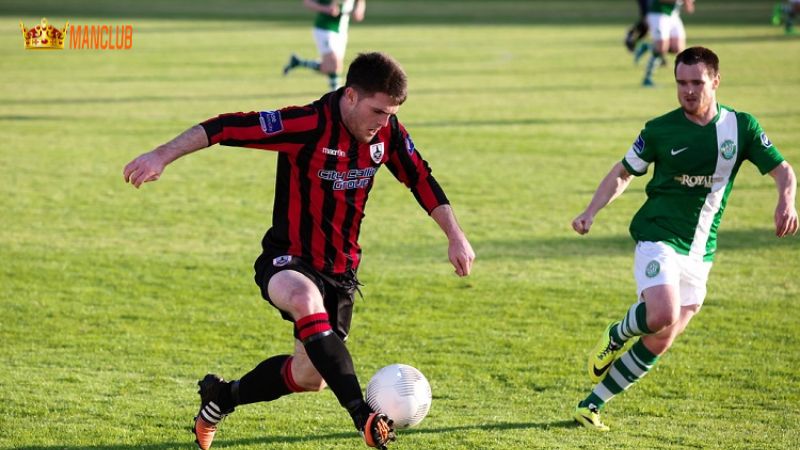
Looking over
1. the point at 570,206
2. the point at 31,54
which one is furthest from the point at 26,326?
the point at 31,54

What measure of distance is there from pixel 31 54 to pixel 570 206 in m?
18.2

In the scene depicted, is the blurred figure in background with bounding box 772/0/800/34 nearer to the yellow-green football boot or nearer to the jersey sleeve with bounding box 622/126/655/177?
the jersey sleeve with bounding box 622/126/655/177

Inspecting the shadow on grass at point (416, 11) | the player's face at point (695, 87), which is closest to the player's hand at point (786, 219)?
the player's face at point (695, 87)

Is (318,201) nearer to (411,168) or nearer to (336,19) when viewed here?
(411,168)

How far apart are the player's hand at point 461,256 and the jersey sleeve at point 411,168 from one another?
261 millimetres

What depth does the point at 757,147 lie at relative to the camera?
231 inches

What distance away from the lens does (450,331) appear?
771 cm

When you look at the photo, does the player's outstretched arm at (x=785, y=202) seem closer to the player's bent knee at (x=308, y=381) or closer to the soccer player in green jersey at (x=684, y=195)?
the soccer player in green jersey at (x=684, y=195)

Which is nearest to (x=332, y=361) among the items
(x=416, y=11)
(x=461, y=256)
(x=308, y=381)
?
(x=308, y=381)

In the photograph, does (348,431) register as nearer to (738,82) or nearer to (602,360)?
(602,360)

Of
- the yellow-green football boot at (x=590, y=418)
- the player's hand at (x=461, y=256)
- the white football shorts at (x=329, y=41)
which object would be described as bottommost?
the white football shorts at (x=329, y=41)

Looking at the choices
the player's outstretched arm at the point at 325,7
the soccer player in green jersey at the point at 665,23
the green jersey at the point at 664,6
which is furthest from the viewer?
the soccer player in green jersey at the point at 665,23

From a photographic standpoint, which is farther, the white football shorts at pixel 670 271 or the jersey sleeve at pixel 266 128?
the white football shorts at pixel 670 271

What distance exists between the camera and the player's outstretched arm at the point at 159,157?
4648mm
